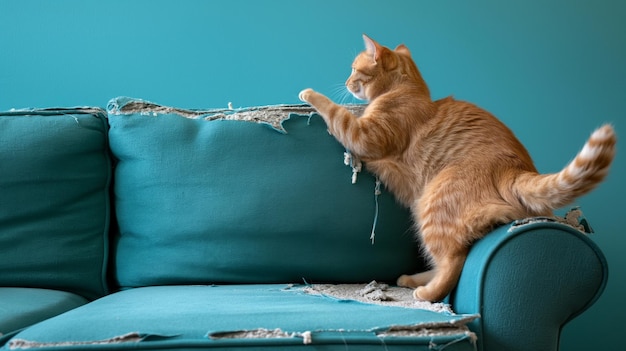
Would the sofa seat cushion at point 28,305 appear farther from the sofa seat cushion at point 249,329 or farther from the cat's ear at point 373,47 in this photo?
the cat's ear at point 373,47

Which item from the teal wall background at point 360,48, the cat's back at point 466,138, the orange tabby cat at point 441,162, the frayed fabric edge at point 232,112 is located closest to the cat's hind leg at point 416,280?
the orange tabby cat at point 441,162

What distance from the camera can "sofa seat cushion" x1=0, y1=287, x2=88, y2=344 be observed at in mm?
1183

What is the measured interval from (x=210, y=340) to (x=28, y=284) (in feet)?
2.62

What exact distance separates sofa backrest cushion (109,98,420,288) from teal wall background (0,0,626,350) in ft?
1.41

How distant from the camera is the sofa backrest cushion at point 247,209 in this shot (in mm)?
1562

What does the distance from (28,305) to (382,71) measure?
44.3 inches

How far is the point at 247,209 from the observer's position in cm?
157

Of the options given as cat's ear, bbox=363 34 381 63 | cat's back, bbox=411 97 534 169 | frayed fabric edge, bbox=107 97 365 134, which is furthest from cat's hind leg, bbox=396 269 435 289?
cat's ear, bbox=363 34 381 63

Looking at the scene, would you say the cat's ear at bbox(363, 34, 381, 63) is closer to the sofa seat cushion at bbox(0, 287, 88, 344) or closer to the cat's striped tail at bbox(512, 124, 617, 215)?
the cat's striped tail at bbox(512, 124, 617, 215)

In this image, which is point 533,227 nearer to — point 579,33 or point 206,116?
point 206,116

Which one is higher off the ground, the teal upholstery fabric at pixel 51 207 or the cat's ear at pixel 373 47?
the cat's ear at pixel 373 47

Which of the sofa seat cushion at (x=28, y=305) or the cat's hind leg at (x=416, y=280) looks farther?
the cat's hind leg at (x=416, y=280)

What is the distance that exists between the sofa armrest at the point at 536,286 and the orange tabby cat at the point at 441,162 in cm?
16

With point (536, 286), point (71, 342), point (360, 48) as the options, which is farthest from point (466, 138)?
point (71, 342)
